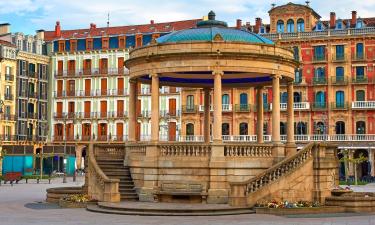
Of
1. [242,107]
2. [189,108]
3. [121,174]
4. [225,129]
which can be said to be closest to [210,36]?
[121,174]

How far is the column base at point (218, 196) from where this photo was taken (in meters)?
27.4

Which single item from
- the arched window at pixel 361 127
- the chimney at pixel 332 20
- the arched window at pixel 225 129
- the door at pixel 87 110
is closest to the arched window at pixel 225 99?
the arched window at pixel 225 129

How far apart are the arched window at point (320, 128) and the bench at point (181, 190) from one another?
51228mm

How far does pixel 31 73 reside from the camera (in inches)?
3575

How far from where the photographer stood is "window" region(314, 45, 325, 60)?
77.4 meters

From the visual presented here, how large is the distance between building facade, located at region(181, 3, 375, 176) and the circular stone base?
50528 mm

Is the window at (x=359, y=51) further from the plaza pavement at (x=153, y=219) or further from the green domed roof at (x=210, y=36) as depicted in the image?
the plaza pavement at (x=153, y=219)

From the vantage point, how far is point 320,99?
77.9 meters

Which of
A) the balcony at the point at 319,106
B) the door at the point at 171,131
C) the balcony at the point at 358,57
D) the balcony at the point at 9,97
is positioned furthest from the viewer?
the door at the point at 171,131

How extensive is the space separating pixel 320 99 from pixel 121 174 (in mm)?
51374

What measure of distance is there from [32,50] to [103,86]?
11.3 meters

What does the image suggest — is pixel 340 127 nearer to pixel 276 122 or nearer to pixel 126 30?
pixel 126 30

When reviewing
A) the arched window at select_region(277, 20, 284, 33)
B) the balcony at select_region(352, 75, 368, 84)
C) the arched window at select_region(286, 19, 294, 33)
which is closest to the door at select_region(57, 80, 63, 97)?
the arched window at select_region(277, 20, 284, 33)

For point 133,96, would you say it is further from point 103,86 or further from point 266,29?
point 103,86
